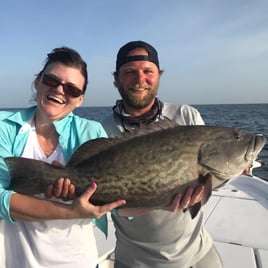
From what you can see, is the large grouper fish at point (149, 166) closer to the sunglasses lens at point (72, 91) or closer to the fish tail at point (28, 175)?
the fish tail at point (28, 175)

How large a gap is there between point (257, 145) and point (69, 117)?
5.74 ft

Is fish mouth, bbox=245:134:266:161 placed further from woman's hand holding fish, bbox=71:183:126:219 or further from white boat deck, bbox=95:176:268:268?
white boat deck, bbox=95:176:268:268

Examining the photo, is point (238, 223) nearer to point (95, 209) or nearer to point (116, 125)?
point (116, 125)

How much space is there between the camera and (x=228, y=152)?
318 centimetres

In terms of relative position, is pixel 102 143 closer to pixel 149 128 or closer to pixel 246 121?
pixel 149 128

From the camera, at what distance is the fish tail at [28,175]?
8.80ft

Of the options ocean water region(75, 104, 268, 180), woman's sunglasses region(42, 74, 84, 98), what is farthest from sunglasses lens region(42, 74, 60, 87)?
ocean water region(75, 104, 268, 180)

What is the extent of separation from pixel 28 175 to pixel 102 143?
69cm

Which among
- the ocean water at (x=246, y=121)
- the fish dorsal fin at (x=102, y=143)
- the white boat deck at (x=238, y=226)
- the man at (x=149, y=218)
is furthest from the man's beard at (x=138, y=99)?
the white boat deck at (x=238, y=226)

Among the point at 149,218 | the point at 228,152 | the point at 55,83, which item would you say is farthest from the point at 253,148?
the point at 55,83

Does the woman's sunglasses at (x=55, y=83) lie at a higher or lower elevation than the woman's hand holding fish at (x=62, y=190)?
higher

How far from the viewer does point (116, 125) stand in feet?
12.8

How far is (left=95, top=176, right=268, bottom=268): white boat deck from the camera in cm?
455

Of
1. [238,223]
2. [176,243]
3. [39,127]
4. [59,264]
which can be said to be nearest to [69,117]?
[39,127]
